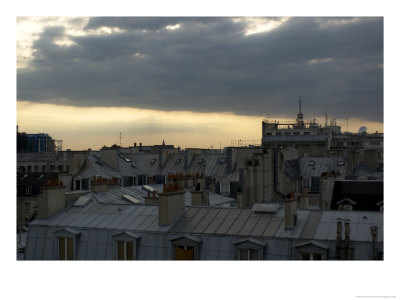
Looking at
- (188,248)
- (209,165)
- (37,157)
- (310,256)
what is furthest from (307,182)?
(37,157)

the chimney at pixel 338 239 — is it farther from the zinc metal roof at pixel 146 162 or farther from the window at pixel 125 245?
the zinc metal roof at pixel 146 162

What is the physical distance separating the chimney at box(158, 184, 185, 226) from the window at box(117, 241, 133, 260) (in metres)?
1.20

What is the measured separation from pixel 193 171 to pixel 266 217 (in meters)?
34.9

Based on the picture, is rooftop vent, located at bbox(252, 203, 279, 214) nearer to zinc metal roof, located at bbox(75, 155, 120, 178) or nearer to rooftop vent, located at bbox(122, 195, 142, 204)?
rooftop vent, located at bbox(122, 195, 142, 204)

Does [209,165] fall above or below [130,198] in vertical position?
above

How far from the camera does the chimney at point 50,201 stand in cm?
1908

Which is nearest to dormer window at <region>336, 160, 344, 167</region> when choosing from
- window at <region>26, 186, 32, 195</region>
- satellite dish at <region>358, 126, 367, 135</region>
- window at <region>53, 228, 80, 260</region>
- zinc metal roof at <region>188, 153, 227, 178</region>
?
zinc metal roof at <region>188, 153, 227, 178</region>

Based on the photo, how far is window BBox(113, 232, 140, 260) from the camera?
652 inches

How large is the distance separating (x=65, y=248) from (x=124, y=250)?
2.05 metres

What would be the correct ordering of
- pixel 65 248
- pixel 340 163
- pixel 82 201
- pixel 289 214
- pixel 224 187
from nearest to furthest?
pixel 289 214, pixel 65 248, pixel 82 201, pixel 224 187, pixel 340 163

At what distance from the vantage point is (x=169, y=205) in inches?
688

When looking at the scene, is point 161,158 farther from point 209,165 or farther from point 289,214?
point 289,214

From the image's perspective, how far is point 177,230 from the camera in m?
16.8
